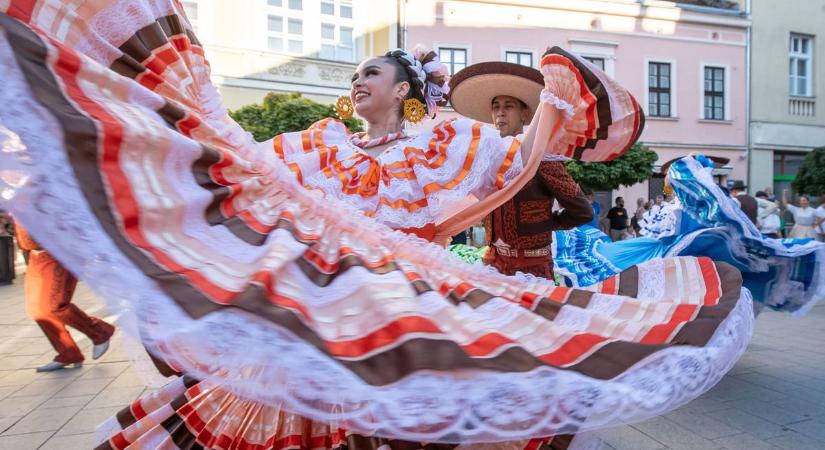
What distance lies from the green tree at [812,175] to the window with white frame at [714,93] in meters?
3.51

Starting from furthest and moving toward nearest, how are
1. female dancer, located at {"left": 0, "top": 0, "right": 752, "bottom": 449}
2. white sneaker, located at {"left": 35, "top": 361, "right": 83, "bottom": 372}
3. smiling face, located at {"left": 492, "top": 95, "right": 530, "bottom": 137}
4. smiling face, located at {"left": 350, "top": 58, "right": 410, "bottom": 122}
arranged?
white sneaker, located at {"left": 35, "top": 361, "right": 83, "bottom": 372} → smiling face, located at {"left": 492, "top": 95, "right": 530, "bottom": 137} → smiling face, located at {"left": 350, "top": 58, "right": 410, "bottom": 122} → female dancer, located at {"left": 0, "top": 0, "right": 752, "bottom": 449}

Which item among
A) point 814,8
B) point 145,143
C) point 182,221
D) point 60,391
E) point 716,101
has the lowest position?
point 60,391

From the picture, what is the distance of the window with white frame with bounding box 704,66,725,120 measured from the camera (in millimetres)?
19094

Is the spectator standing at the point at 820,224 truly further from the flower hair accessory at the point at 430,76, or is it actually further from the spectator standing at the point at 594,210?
the flower hair accessory at the point at 430,76

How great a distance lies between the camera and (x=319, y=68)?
611 inches

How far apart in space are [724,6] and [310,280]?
22.6m

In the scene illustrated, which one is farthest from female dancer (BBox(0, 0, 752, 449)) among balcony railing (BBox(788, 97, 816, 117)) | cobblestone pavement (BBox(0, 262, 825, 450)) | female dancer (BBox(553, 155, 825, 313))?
balcony railing (BBox(788, 97, 816, 117))

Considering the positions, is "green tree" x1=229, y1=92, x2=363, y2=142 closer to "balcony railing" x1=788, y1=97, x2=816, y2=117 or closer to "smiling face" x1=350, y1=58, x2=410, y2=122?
"smiling face" x1=350, y1=58, x2=410, y2=122

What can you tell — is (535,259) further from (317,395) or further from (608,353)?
(317,395)

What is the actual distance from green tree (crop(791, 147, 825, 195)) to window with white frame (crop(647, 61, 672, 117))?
4173 millimetres

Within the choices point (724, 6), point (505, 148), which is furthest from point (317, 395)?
point (724, 6)

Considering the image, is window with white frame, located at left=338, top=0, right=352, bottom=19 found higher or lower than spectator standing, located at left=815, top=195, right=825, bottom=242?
higher

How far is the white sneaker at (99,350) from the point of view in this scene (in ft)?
14.0

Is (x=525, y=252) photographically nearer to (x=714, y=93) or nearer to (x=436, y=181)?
(x=436, y=181)
